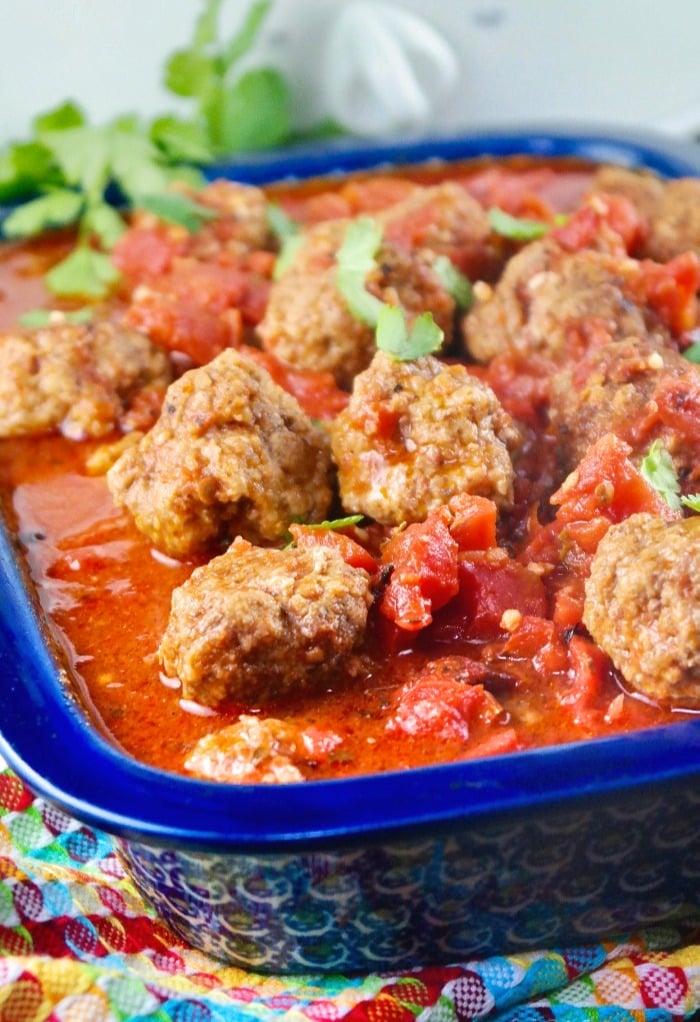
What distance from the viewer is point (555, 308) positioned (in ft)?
14.5

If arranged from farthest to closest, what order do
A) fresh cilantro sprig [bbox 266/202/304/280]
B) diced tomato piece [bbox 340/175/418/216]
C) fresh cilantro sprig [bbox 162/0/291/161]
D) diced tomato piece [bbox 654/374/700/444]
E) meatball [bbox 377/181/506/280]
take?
fresh cilantro sprig [bbox 162/0/291/161]
diced tomato piece [bbox 340/175/418/216]
fresh cilantro sprig [bbox 266/202/304/280]
meatball [bbox 377/181/506/280]
diced tomato piece [bbox 654/374/700/444]

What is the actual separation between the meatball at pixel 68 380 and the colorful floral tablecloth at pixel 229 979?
1.54 meters

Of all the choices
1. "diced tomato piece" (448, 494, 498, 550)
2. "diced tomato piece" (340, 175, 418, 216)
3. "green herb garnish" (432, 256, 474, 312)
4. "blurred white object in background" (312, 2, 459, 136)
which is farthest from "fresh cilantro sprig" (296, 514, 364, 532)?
"blurred white object in background" (312, 2, 459, 136)

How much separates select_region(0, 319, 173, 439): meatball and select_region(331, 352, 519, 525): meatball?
3.38ft

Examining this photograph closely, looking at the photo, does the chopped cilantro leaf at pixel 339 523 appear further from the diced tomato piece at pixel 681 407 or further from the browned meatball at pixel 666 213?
the browned meatball at pixel 666 213

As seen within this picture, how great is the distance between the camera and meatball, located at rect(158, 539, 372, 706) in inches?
130

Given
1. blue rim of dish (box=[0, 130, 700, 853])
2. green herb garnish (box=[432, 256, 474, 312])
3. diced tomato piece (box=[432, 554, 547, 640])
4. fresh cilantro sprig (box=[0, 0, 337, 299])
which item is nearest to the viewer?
blue rim of dish (box=[0, 130, 700, 853])

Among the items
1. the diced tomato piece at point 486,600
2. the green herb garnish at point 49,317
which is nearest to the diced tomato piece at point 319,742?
the diced tomato piece at point 486,600

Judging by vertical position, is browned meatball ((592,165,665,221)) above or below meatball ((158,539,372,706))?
above

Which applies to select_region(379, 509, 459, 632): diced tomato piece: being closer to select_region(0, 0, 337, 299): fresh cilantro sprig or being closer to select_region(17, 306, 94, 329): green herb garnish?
select_region(17, 306, 94, 329): green herb garnish

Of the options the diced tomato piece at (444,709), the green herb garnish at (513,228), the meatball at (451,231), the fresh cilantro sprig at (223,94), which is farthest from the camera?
the fresh cilantro sprig at (223,94)

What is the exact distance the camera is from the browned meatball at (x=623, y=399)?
12.6ft

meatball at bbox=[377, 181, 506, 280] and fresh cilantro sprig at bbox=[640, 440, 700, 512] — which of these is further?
meatball at bbox=[377, 181, 506, 280]

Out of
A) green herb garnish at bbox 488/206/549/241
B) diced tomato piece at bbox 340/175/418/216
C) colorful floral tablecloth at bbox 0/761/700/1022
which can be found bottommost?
colorful floral tablecloth at bbox 0/761/700/1022
